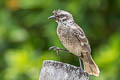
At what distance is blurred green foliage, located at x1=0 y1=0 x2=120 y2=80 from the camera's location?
6949mm

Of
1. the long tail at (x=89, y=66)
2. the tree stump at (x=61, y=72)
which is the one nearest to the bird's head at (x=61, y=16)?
the long tail at (x=89, y=66)

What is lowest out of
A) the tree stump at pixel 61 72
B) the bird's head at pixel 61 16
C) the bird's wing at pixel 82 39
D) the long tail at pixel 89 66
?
the tree stump at pixel 61 72

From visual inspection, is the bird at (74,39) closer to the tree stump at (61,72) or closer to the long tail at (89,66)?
the long tail at (89,66)

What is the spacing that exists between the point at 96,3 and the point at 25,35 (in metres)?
1.13

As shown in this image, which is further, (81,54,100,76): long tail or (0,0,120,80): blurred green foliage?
(0,0,120,80): blurred green foliage

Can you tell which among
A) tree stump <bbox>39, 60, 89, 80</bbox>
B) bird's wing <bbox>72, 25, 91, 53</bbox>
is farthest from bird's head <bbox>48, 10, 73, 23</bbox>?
tree stump <bbox>39, 60, 89, 80</bbox>

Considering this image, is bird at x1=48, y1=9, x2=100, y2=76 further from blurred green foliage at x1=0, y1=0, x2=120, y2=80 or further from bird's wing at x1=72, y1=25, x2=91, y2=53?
blurred green foliage at x1=0, y1=0, x2=120, y2=80

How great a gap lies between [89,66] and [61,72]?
104 cm

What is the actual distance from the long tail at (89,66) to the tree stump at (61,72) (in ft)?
2.72

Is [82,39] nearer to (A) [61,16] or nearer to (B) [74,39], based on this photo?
(B) [74,39]

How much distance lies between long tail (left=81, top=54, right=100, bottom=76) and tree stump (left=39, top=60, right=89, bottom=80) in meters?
0.83

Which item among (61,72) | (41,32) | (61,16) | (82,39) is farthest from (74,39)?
(41,32)

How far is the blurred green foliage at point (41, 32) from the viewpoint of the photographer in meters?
6.95

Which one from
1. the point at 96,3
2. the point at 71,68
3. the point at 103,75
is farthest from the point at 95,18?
the point at 71,68
